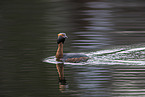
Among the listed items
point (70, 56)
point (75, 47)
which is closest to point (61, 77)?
point (70, 56)

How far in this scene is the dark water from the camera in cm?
885

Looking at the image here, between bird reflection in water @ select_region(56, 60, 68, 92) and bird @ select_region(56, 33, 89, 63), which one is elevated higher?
bird @ select_region(56, 33, 89, 63)

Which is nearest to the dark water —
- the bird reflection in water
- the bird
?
the bird reflection in water

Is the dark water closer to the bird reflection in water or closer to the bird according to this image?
the bird reflection in water

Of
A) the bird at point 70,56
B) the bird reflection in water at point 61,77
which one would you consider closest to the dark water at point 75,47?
the bird reflection in water at point 61,77

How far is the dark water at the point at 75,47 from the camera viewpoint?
8.85 meters

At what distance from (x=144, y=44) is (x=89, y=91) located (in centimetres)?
520

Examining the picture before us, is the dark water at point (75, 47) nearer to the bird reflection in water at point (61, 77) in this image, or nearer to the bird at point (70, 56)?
the bird reflection in water at point (61, 77)

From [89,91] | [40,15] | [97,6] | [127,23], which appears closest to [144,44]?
[127,23]

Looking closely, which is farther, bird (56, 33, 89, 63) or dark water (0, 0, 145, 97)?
bird (56, 33, 89, 63)

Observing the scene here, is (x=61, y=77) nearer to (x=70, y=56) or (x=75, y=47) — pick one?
(x=70, y=56)

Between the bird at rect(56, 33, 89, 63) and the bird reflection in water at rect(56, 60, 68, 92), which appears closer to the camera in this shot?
the bird reflection in water at rect(56, 60, 68, 92)

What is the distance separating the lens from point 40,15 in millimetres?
19562

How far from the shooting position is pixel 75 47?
13102 mm
